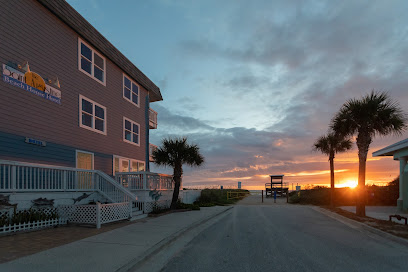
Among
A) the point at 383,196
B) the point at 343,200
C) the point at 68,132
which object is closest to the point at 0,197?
the point at 68,132

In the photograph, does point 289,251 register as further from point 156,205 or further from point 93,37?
point 93,37

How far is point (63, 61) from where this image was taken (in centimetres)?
1525

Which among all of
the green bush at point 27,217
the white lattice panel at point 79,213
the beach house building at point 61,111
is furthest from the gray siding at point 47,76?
the white lattice panel at point 79,213

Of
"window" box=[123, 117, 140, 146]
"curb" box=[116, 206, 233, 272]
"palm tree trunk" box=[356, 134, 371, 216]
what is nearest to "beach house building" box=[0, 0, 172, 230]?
"window" box=[123, 117, 140, 146]

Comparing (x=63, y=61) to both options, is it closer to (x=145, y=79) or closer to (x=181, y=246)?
(x=145, y=79)

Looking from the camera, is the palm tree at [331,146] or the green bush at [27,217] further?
the palm tree at [331,146]

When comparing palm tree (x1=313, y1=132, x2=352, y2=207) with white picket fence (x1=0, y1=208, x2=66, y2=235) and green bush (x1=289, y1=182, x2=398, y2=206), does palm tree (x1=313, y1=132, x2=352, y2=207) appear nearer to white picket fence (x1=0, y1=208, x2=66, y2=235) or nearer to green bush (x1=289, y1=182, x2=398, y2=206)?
green bush (x1=289, y1=182, x2=398, y2=206)

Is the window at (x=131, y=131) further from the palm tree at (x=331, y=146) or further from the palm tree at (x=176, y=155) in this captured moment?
the palm tree at (x=331, y=146)

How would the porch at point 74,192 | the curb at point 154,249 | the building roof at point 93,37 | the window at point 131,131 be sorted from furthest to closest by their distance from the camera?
the window at point 131,131, the building roof at point 93,37, the porch at point 74,192, the curb at point 154,249

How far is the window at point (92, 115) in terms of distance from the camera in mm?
16606

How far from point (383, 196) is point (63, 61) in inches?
1043

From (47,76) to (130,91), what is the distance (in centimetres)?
826

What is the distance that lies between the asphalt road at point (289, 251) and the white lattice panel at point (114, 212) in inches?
162

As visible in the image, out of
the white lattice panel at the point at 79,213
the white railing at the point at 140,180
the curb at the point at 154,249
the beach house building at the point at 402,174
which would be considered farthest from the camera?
the beach house building at the point at 402,174
